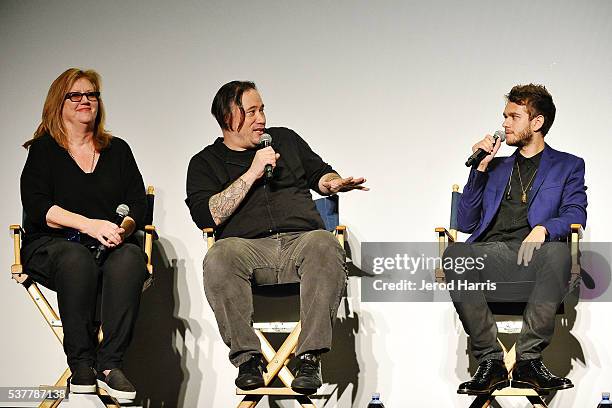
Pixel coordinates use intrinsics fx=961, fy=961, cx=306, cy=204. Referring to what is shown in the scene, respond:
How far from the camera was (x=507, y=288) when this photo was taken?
338 cm

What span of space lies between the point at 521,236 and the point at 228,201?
3.57 ft

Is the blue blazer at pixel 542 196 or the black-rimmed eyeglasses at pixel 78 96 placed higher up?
the black-rimmed eyeglasses at pixel 78 96

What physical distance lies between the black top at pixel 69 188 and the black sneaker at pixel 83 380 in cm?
51

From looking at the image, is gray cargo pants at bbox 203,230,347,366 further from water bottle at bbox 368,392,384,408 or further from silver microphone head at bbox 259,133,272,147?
water bottle at bbox 368,392,384,408

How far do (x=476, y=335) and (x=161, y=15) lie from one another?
6.54 feet

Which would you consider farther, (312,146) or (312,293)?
(312,146)

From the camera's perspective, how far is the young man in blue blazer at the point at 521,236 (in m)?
3.20

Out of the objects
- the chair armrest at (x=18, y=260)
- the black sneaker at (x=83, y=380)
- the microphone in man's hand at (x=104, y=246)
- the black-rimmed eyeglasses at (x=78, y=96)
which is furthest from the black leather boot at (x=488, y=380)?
the black-rimmed eyeglasses at (x=78, y=96)

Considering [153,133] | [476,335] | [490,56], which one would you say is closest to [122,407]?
[153,133]

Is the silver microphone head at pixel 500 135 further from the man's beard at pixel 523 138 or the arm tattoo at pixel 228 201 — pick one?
the arm tattoo at pixel 228 201

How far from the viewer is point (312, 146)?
4109mm

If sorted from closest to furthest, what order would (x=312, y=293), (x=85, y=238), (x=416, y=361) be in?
1. (x=312, y=293)
2. (x=85, y=238)
3. (x=416, y=361)

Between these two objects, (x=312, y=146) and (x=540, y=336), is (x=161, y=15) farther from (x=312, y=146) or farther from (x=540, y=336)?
(x=540, y=336)

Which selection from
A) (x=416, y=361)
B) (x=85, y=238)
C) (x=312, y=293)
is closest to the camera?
(x=312, y=293)
